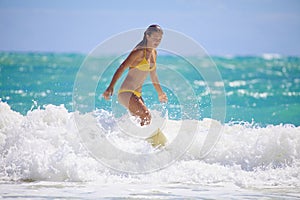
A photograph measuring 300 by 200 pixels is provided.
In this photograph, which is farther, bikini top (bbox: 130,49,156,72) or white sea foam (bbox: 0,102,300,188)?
bikini top (bbox: 130,49,156,72)

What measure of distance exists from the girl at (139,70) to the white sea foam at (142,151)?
51 cm

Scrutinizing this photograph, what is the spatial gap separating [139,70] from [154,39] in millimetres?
425

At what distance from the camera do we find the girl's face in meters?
7.75

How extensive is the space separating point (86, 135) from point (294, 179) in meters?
2.61

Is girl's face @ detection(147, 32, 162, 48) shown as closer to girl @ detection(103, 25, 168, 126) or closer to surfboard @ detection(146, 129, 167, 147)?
girl @ detection(103, 25, 168, 126)

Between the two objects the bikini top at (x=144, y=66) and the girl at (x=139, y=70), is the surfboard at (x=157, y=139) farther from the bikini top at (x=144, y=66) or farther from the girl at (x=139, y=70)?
the bikini top at (x=144, y=66)

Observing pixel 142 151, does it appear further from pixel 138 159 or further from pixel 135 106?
pixel 135 106

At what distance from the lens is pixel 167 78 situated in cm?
2559

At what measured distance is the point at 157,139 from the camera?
319 inches

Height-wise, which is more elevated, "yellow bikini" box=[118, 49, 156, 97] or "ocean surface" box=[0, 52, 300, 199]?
"yellow bikini" box=[118, 49, 156, 97]

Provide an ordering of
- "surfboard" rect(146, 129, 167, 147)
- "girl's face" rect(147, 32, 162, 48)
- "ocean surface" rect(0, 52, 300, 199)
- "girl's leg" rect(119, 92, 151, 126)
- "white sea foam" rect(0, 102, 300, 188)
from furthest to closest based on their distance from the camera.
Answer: "surfboard" rect(146, 129, 167, 147), "girl's leg" rect(119, 92, 151, 126), "girl's face" rect(147, 32, 162, 48), "white sea foam" rect(0, 102, 300, 188), "ocean surface" rect(0, 52, 300, 199)

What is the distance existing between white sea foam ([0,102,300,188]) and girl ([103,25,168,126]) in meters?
0.51

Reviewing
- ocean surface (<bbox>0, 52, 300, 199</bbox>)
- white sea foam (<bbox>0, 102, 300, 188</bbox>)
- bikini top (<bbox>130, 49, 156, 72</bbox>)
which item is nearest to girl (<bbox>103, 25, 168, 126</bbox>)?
bikini top (<bbox>130, 49, 156, 72</bbox>)

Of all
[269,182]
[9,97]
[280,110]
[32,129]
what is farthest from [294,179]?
[9,97]
